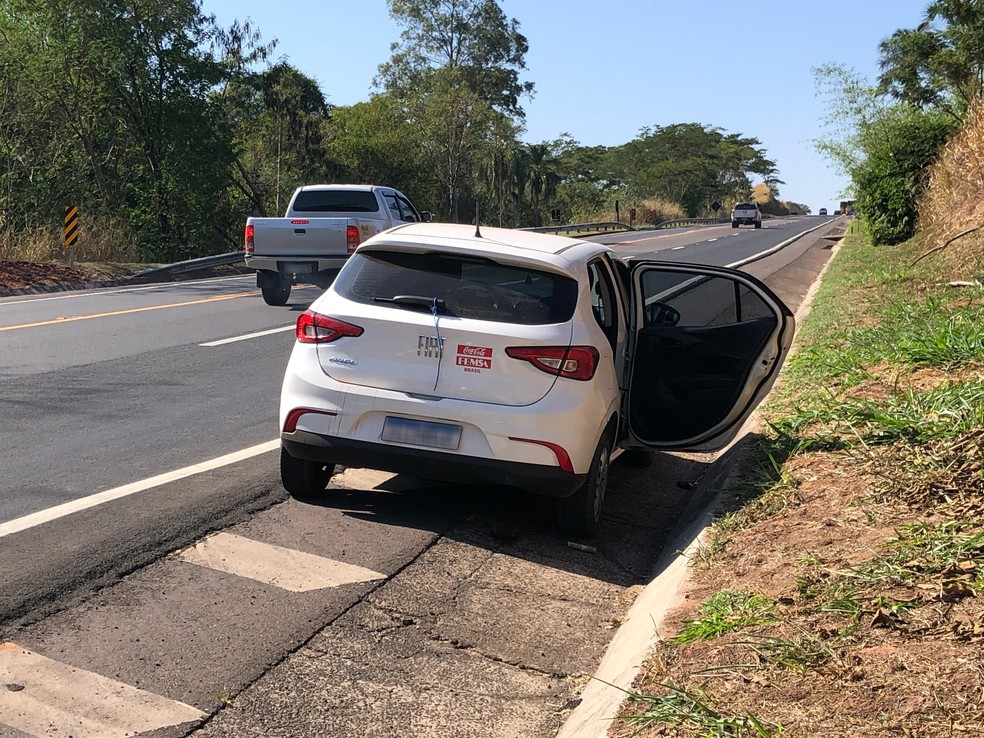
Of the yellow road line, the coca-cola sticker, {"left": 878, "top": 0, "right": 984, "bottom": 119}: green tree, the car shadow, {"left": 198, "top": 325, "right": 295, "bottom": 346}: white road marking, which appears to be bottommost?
the car shadow

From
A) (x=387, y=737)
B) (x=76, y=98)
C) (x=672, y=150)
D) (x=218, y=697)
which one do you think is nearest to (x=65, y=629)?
(x=218, y=697)

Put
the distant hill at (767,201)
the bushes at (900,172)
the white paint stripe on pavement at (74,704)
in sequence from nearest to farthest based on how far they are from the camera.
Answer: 1. the white paint stripe on pavement at (74,704)
2. the bushes at (900,172)
3. the distant hill at (767,201)

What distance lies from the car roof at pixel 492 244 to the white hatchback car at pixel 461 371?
1 cm

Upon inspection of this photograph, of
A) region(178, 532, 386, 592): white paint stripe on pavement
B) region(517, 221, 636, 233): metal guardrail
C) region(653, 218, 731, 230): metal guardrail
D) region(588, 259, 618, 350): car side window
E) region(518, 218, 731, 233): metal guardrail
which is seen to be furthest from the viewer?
region(653, 218, 731, 230): metal guardrail

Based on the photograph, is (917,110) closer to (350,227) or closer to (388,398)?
(350,227)

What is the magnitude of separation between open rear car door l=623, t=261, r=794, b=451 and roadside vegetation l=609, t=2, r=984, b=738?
0.33m

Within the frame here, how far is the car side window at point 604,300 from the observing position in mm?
6270

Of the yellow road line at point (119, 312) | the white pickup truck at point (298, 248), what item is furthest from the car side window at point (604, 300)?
the white pickup truck at point (298, 248)

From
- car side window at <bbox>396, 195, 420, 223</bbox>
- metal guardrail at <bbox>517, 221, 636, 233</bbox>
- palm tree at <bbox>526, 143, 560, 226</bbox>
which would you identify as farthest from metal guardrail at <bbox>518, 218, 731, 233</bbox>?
car side window at <bbox>396, 195, 420, 223</bbox>

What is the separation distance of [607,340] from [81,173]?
28160 mm

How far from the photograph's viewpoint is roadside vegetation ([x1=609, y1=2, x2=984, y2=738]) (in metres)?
3.16

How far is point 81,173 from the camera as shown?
3053cm

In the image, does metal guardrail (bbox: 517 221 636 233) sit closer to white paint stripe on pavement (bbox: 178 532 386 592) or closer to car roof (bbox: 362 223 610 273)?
car roof (bbox: 362 223 610 273)

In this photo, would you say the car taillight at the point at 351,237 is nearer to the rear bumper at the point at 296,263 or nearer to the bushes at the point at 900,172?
the rear bumper at the point at 296,263
